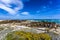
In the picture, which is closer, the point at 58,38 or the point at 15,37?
the point at 15,37

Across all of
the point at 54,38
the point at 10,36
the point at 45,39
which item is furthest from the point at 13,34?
the point at 54,38

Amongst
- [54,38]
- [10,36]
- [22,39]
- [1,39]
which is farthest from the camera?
[54,38]

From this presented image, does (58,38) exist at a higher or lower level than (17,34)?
lower

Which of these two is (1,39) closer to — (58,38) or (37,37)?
(37,37)

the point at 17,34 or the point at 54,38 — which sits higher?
the point at 17,34

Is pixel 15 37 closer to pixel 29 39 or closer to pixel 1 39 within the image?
pixel 29 39

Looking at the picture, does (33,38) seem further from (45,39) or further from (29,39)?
(45,39)

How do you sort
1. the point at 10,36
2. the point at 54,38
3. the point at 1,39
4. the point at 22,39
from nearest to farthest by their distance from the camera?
the point at 22,39 → the point at 10,36 → the point at 1,39 → the point at 54,38

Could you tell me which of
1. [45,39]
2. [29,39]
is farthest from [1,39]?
[45,39]

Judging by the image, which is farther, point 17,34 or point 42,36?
point 42,36
